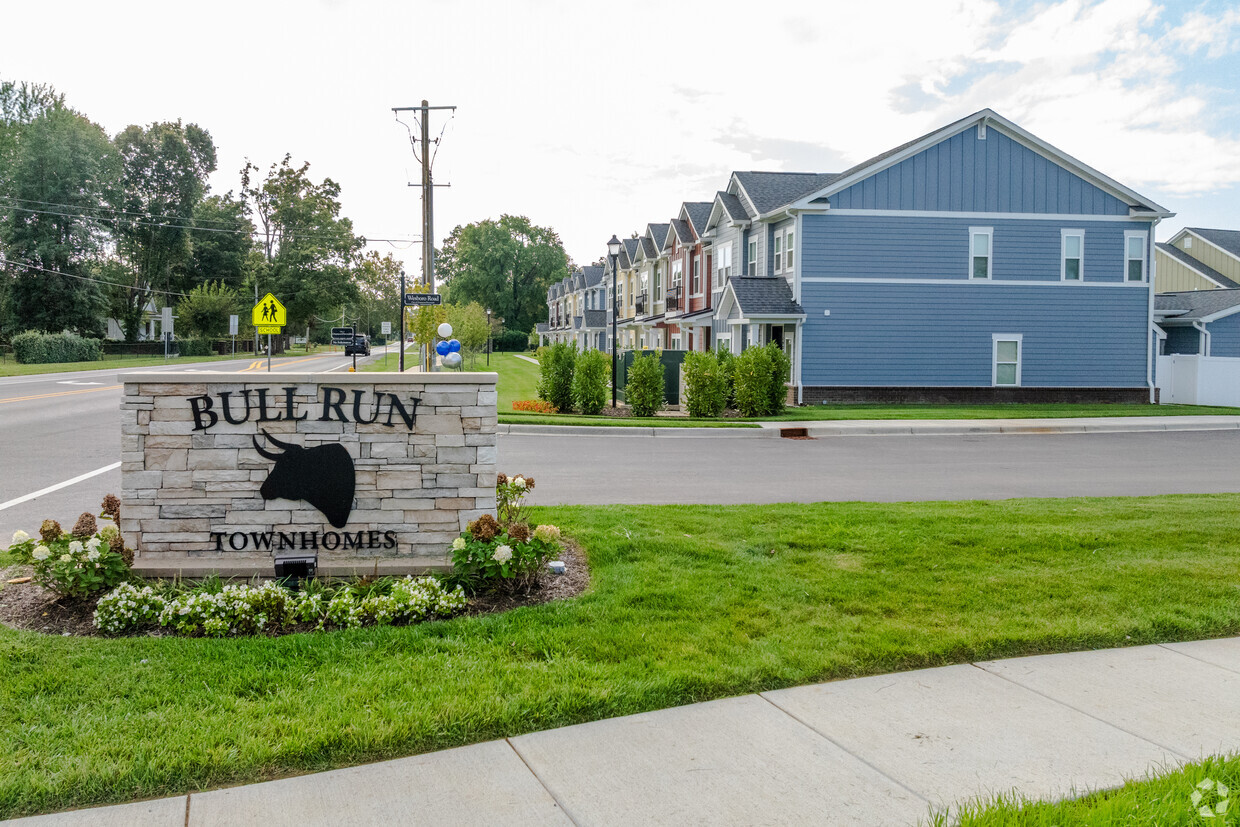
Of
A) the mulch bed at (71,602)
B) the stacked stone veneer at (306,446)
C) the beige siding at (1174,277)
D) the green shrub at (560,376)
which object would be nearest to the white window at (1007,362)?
the green shrub at (560,376)

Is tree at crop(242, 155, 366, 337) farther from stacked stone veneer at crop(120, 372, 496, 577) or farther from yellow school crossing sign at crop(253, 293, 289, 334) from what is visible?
stacked stone veneer at crop(120, 372, 496, 577)

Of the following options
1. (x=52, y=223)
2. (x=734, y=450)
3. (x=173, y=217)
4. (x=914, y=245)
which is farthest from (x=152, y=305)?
(x=734, y=450)

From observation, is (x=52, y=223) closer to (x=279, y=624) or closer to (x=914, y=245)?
(x=914, y=245)

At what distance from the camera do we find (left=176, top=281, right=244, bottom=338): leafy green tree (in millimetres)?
70500

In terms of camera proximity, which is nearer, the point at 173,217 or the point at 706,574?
the point at 706,574

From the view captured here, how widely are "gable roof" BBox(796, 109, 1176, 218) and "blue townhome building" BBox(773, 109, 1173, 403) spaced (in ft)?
0.14

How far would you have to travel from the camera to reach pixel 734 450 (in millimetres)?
16578

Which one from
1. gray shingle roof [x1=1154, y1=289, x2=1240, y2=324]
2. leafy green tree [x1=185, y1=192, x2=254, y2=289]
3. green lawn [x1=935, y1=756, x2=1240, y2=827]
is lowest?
green lawn [x1=935, y1=756, x2=1240, y2=827]

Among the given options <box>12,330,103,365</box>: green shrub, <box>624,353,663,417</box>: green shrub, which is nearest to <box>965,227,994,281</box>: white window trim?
<box>624,353,663,417</box>: green shrub

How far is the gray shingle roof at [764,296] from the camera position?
27.5 meters

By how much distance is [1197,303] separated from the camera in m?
32.7

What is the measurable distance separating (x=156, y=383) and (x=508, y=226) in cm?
9732

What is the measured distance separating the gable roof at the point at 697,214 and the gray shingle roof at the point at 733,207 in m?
5.13

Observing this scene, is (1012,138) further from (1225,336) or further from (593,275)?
(593,275)
